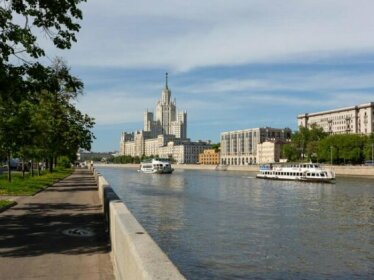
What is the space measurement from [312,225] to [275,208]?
35.7 feet

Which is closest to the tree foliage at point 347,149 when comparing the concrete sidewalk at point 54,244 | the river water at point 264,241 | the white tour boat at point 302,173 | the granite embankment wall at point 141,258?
the white tour boat at point 302,173

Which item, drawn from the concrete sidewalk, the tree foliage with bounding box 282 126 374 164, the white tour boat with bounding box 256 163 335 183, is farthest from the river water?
the tree foliage with bounding box 282 126 374 164

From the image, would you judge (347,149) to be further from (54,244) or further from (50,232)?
(54,244)

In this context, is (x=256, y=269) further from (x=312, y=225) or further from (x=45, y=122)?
(x=45, y=122)

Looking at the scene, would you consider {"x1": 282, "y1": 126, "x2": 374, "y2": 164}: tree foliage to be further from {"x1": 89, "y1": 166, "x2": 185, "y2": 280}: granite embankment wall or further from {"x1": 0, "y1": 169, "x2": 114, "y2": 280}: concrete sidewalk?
{"x1": 89, "y1": 166, "x2": 185, "y2": 280}: granite embankment wall

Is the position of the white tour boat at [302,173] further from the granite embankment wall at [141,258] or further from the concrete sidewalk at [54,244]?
the granite embankment wall at [141,258]

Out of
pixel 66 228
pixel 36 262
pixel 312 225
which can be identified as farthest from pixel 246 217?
pixel 36 262

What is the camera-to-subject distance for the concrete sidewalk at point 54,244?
37.3 feet

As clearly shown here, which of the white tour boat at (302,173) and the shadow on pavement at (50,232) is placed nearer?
the shadow on pavement at (50,232)

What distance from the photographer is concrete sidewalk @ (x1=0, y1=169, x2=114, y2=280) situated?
11383 millimetres

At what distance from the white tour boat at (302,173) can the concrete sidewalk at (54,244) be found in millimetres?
75844

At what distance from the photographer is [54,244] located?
1470 cm

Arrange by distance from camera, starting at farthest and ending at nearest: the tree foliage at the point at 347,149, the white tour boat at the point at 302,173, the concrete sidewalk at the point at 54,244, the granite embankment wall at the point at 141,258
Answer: the tree foliage at the point at 347,149, the white tour boat at the point at 302,173, the concrete sidewalk at the point at 54,244, the granite embankment wall at the point at 141,258

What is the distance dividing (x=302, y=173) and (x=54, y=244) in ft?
293
